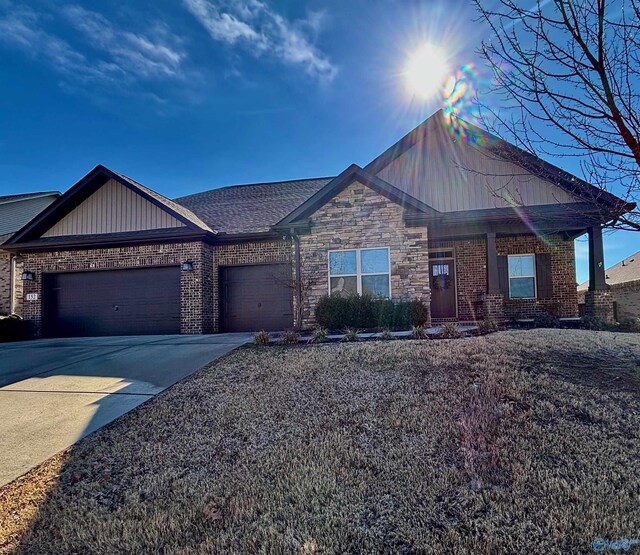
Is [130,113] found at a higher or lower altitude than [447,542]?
higher

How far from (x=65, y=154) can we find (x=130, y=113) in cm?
329

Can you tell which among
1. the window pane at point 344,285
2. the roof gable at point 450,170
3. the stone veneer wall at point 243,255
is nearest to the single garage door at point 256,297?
the stone veneer wall at point 243,255

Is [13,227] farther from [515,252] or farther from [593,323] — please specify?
[593,323]

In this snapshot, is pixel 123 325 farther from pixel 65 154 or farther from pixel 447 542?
pixel 447 542

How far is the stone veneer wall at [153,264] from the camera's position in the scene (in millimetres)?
11414

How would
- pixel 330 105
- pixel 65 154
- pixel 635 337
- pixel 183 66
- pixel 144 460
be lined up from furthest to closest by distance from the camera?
1. pixel 65 154
2. pixel 330 105
3. pixel 183 66
4. pixel 635 337
5. pixel 144 460

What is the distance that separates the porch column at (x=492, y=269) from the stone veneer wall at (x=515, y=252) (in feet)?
3.25

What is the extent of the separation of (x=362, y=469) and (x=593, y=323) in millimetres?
8793

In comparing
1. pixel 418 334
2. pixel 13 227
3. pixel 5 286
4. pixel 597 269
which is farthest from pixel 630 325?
pixel 13 227

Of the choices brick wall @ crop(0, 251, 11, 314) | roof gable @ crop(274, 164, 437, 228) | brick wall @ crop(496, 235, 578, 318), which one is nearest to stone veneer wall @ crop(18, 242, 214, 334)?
brick wall @ crop(0, 251, 11, 314)

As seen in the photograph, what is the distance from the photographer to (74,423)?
445cm

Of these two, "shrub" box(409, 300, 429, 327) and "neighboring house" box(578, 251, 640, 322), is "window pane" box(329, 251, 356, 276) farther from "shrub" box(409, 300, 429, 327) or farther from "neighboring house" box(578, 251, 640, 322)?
"neighboring house" box(578, 251, 640, 322)

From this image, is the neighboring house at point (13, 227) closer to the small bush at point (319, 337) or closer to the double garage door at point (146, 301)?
the double garage door at point (146, 301)

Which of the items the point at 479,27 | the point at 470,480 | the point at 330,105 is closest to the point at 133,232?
the point at 330,105
